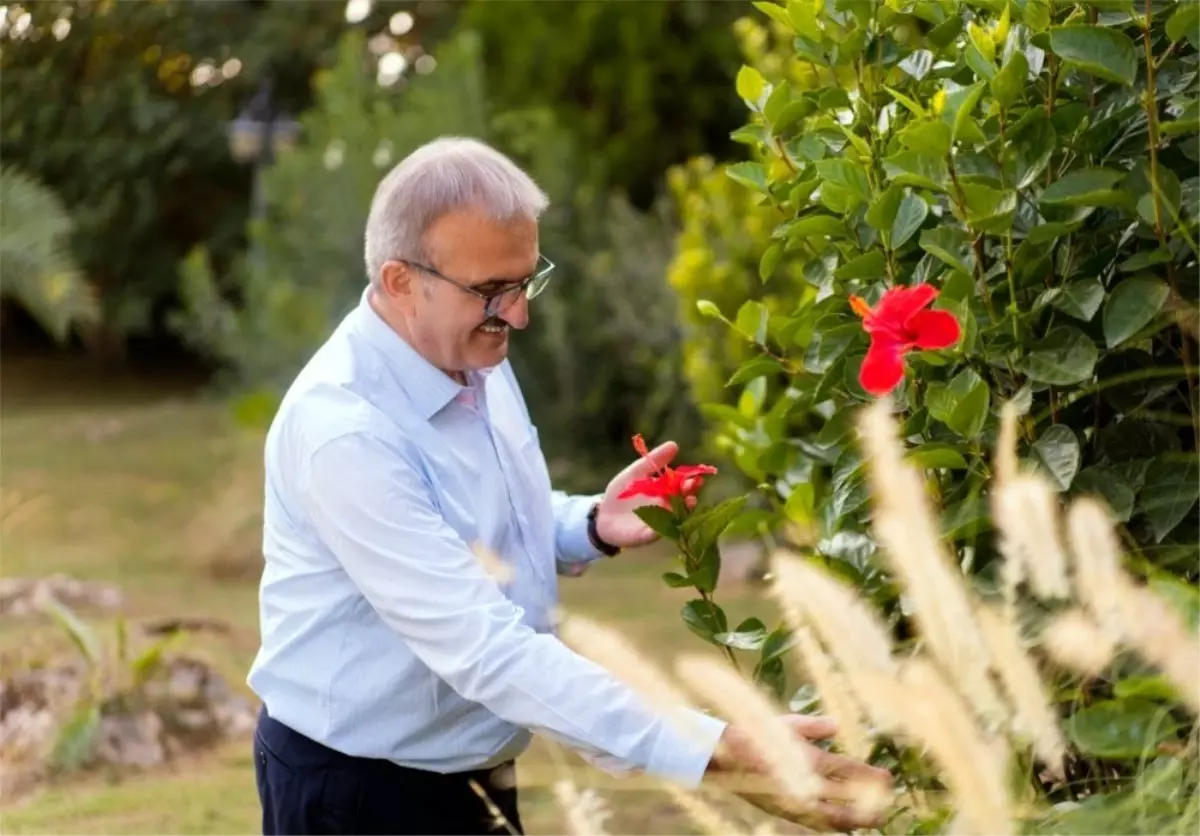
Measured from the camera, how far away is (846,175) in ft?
6.88

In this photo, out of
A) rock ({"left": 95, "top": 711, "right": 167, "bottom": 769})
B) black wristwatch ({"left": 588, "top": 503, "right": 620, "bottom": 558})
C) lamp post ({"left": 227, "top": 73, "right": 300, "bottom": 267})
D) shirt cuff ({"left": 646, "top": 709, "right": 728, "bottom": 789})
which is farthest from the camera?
lamp post ({"left": 227, "top": 73, "right": 300, "bottom": 267})

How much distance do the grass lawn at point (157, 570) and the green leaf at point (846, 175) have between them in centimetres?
86

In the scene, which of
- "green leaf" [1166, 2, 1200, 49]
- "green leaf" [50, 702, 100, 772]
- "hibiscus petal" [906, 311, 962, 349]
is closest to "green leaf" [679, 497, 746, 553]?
"hibiscus petal" [906, 311, 962, 349]

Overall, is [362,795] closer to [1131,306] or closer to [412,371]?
[412,371]

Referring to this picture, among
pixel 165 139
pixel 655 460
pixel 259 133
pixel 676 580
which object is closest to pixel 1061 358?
pixel 676 580

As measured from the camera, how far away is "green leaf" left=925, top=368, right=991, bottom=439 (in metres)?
1.89

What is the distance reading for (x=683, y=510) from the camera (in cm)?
216

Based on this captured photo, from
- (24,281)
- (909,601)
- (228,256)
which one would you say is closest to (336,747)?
(909,601)

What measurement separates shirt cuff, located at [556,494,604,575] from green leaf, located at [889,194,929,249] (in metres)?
0.91

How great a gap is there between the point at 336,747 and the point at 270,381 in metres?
8.34

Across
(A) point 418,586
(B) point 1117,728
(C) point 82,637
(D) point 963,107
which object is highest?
(D) point 963,107

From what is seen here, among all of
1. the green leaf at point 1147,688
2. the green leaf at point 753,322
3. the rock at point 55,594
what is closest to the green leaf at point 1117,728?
the green leaf at point 1147,688

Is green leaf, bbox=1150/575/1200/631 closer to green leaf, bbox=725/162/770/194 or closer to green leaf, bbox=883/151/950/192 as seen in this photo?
green leaf, bbox=883/151/950/192

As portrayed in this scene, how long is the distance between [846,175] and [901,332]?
40cm
